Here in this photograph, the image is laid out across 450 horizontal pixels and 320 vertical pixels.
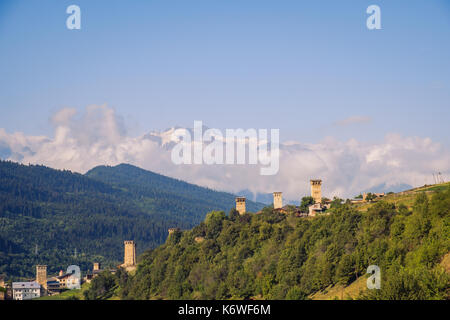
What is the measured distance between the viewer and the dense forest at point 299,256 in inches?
2778

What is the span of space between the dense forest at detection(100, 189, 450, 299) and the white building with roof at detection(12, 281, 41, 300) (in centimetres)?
1912

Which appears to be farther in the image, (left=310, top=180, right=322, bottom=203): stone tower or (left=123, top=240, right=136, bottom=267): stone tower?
(left=123, top=240, right=136, bottom=267): stone tower

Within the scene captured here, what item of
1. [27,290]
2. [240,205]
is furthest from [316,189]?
[27,290]

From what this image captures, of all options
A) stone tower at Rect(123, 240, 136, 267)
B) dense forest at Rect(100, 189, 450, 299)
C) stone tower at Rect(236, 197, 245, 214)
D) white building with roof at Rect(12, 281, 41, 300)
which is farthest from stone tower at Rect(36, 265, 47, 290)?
stone tower at Rect(236, 197, 245, 214)

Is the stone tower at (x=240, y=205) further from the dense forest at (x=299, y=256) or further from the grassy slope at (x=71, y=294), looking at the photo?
the grassy slope at (x=71, y=294)

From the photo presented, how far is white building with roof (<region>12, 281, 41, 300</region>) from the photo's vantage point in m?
127

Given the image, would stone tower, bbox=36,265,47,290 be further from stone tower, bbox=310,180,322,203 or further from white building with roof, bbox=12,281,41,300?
stone tower, bbox=310,180,322,203

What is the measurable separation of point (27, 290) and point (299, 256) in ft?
201

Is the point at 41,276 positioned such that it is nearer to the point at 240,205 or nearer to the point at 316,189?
the point at 240,205

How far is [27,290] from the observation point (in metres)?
132
